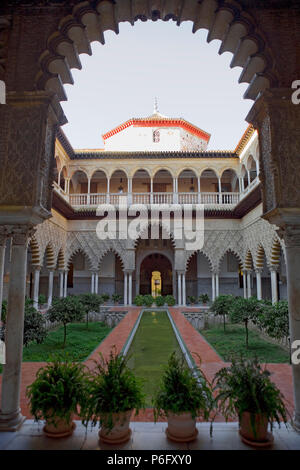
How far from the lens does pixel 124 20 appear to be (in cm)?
449

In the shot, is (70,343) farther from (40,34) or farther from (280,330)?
(40,34)

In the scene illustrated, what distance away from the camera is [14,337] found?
3.46m

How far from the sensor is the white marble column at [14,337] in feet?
10.7

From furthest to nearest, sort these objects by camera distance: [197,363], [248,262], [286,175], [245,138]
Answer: [248,262]
[245,138]
[197,363]
[286,175]

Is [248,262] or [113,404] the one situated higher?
[248,262]

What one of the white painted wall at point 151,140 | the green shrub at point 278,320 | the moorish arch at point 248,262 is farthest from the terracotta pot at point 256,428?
the white painted wall at point 151,140

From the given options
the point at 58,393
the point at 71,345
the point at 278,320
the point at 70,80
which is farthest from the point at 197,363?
the point at 70,80

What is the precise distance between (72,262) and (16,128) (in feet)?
56.1

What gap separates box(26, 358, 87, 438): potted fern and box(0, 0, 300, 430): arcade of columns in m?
0.59

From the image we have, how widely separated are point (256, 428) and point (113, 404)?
1.30 m

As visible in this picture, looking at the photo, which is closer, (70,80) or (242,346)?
(70,80)

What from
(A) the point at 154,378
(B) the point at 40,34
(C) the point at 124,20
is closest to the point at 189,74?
(C) the point at 124,20

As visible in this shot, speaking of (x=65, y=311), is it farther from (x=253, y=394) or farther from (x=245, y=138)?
(x=245, y=138)

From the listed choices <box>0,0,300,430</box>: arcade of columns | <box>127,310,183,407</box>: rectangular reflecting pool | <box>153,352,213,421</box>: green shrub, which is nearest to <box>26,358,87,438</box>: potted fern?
<box>0,0,300,430</box>: arcade of columns
